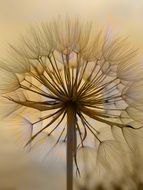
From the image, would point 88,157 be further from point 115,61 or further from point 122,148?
point 115,61

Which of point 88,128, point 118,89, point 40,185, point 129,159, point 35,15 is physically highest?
point 35,15

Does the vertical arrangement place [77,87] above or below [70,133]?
above

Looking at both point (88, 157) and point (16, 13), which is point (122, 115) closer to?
point (88, 157)

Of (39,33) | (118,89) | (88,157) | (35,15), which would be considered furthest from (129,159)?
(35,15)

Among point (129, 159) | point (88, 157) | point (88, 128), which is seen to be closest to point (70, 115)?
point (88, 128)

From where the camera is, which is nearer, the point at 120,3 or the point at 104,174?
the point at 104,174

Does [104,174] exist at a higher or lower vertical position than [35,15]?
lower
